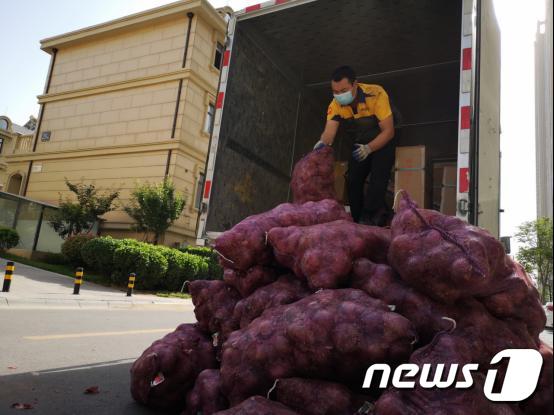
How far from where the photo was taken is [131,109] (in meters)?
22.3

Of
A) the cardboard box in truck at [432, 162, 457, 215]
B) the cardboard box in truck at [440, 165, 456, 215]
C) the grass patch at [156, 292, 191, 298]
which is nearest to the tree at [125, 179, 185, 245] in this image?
the grass patch at [156, 292, 191, 298]

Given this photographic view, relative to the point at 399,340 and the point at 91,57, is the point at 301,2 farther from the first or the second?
the point at 91,57

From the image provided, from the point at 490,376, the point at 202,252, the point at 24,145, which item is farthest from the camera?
the point at 24,145

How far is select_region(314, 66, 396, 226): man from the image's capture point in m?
4.58

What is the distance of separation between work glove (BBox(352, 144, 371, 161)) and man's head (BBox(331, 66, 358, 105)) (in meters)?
→ 0.52

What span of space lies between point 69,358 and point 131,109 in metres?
19.7

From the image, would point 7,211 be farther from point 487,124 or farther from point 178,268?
point 487,124

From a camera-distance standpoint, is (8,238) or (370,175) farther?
(8,238)

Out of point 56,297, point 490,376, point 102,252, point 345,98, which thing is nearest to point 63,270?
point 102,252

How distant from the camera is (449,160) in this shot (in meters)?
6.73

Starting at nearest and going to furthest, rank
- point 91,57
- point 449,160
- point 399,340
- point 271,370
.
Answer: point 399,340 → point 271,370 → point 449,160 → point 91,57

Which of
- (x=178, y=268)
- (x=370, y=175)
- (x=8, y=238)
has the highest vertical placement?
(x=370, y=175)

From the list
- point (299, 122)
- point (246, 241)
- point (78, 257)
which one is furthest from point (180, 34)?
point (246, 241)

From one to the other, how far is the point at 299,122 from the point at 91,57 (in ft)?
71.9
